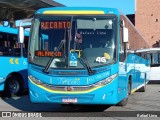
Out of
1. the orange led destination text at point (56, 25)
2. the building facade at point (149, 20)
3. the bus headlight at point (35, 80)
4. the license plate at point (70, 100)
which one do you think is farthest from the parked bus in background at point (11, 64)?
the building facade at point (149, 20)

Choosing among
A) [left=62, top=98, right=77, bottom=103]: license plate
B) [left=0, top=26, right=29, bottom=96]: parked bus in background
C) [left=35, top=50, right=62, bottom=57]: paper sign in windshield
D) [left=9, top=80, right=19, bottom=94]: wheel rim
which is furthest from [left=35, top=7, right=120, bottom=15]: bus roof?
[left=9, top=80, right=19, bottom=94]: wheel rim

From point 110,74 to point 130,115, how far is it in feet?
4.53

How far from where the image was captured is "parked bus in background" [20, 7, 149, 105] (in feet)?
32.5

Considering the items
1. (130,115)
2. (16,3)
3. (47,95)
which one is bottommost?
(130,115)

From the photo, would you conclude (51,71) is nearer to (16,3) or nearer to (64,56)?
(64,56)

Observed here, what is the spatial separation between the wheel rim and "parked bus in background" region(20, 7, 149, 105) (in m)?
5.61

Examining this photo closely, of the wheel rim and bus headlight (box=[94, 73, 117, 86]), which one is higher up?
bus headlight (box=[94, 73, 117, 86])

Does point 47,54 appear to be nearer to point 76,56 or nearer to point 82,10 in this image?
point 76,56

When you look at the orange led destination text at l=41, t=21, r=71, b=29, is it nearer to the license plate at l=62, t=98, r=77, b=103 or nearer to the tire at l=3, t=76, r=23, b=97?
the license plate at l=62, t=98, r=77, b=103

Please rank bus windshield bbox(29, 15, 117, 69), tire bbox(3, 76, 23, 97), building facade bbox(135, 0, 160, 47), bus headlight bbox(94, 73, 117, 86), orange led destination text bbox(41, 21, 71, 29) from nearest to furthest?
1. bus headlight bbox(94, 73, 117, 86)
2. bus windshield bbox(29, 15, 117, 69)
3. orange led destination text bbox(41, 21, 71, 29)
4. tire bbox(3, 76, 23, 97)
5. building facade bbox(135, 0, 160, 47)

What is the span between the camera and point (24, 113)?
35.4 feet

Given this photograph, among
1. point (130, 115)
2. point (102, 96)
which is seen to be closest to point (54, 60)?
point (102, 96)

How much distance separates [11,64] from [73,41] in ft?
19.4

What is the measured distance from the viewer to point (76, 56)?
32.8ft
